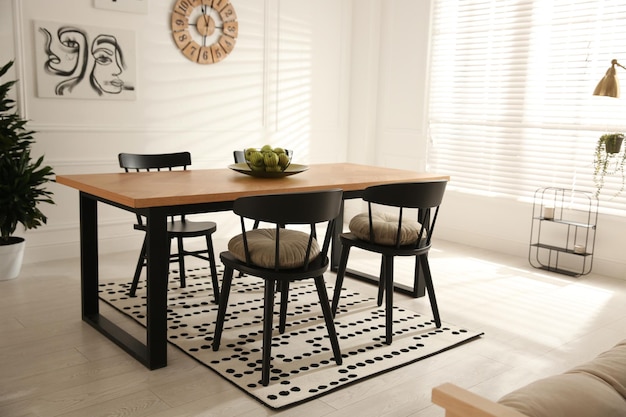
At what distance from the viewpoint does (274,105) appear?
5586mm

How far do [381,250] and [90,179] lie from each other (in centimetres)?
149

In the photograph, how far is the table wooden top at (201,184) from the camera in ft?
8.32

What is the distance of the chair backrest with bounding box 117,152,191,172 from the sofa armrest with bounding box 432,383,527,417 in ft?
9.03

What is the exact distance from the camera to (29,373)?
255cm

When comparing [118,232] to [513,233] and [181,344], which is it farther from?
[513,233]

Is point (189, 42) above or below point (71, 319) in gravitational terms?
above

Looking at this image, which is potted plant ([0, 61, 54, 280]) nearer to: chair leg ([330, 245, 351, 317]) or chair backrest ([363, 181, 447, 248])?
chair leg ([330, 245, 351, 317])

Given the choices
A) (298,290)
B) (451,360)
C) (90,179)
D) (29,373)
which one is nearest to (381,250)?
(451,360)

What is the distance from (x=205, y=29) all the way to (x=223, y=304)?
117 inches

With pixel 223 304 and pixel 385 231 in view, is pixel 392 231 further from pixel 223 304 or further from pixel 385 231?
pixel 223 304

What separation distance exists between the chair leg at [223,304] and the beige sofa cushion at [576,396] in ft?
5.51

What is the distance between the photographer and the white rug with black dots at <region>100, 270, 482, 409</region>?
256cm

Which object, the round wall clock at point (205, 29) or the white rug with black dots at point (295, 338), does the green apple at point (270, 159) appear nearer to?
the white rug with black dots at point (295, 338)

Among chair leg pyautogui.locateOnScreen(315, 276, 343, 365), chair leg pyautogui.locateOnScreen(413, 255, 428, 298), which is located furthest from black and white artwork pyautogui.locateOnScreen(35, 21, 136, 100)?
chair leg pyautogui.locateOnScreen(315, 276, 343, 365)
